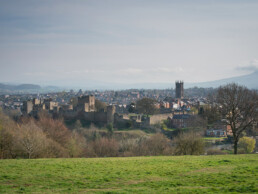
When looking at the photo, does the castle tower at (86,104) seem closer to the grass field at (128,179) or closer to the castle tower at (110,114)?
the castle tower at (110,114)

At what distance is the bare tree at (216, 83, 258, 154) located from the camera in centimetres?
1941

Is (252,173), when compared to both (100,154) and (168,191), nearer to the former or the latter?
(168,191)

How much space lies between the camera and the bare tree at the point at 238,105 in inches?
764

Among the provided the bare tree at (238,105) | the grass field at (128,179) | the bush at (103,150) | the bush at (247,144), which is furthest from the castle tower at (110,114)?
the grass field at (128,179)

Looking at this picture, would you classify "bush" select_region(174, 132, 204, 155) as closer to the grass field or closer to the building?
the grass field

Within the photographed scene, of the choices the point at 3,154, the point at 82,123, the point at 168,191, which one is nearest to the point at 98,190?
the point at 168,191

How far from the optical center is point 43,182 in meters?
9.07

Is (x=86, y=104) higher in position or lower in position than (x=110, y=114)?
higher

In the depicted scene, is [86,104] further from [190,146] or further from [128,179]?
[128,179]

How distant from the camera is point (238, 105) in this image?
1958cm

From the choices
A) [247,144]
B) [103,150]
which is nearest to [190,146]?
[103,150]

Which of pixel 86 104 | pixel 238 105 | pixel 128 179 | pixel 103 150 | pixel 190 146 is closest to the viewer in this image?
pixel 128 179

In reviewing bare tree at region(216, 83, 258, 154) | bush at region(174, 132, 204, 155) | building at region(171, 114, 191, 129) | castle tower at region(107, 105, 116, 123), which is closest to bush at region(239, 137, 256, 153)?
bush at region(174, 132, 204, 155)

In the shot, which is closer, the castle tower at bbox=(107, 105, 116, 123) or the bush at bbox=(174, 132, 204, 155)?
the bush at bbox=(174, 132, 204, 155)
